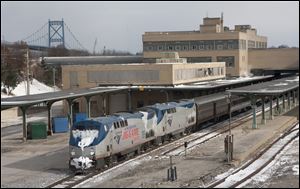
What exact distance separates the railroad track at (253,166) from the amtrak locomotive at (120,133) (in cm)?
603

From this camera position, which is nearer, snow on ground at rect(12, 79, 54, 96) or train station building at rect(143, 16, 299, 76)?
snow on ground at rect(12, 79, 54, 96)

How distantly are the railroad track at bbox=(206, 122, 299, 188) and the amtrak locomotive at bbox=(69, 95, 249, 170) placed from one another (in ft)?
19.8

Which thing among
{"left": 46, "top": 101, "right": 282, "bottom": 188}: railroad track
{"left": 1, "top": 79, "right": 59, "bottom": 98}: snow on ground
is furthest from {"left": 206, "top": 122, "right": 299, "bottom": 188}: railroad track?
{"left": 1, "top": 79, "right": 59, "bottom": 98}: snow on ground

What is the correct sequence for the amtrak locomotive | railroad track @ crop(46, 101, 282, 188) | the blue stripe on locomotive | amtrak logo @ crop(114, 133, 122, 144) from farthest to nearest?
amtrak logo @ crop(114, 133, 122, 144) < the blue stripe on locomotive < the amtrak locomotive < railroad track @ crop(46, 101, 282, 188)

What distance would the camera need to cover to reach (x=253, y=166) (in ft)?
86.4

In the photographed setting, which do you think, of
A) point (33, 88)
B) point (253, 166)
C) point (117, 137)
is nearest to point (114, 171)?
point (117, 137)

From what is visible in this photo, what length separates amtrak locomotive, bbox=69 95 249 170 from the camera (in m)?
24.7

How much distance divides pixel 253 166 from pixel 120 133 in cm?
689

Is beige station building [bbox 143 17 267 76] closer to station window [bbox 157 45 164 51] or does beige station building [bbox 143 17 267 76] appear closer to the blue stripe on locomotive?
station window [bbox 157 45 164 51]

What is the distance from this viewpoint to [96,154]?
24781 mm

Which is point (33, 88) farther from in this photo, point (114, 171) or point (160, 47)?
point (114, 171)

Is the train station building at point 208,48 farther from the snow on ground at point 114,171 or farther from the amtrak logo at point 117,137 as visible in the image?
the amtrak logo at point 117,137

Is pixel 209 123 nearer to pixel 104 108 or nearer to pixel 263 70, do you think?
pixel 104 108

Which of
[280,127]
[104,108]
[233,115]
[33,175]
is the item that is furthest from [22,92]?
[33,175]
